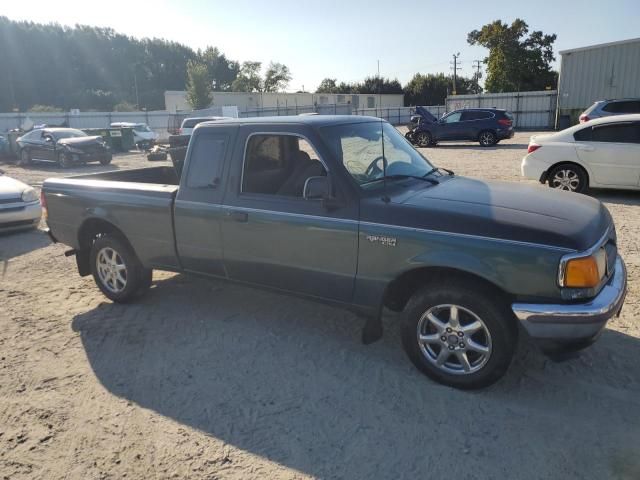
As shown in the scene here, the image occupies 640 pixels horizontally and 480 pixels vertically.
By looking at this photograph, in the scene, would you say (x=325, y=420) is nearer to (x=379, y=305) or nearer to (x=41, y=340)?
(x=379, y=305)

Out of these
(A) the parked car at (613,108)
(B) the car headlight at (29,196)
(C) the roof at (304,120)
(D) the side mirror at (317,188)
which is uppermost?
(A) the parked car at (613,108)

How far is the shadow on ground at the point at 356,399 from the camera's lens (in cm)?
291

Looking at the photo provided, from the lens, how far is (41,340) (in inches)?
183

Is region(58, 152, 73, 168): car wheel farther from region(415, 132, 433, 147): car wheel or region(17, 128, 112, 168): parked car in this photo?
region(415, 132, 433, 147): car wheel

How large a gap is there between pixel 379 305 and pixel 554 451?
145 centimetres

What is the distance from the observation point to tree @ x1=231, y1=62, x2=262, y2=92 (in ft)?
328

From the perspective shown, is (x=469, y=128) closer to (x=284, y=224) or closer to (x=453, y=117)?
(x=453, y=117)

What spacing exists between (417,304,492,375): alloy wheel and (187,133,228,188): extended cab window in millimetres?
2212

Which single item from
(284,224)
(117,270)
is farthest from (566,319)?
(117,270)

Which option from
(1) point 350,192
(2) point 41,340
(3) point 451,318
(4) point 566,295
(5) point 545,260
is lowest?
(2) point 41,340

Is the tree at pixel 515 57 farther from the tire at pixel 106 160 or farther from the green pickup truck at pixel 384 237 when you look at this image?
the green pickup truck at pixel 384 237

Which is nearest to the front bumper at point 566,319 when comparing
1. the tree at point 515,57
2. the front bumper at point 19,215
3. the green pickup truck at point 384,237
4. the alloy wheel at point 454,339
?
the green pickup truck at point 384,237

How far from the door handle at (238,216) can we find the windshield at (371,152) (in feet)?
3.06

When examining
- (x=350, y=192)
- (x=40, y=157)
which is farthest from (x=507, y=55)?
(x=350, y=192)
